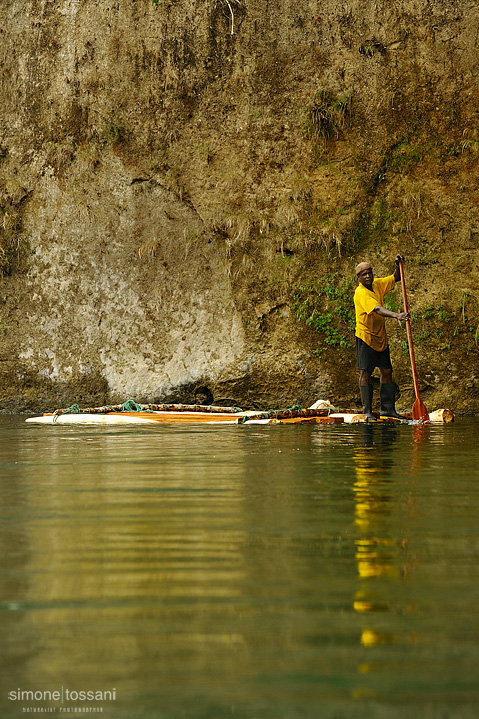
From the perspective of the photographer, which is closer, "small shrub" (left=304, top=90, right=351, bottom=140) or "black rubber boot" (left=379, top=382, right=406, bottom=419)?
"black rubber boot" (left=379, top=382, right=406, bottom=419)

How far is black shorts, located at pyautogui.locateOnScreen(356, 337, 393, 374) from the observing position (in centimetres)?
1089

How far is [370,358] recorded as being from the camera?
35.7ft

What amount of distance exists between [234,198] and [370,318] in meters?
4.37

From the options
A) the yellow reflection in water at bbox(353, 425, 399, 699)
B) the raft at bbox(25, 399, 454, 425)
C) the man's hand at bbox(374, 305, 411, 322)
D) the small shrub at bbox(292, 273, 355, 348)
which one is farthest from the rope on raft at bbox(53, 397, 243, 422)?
the yellow reflection in water at bbox(353, 425, 399, 699)

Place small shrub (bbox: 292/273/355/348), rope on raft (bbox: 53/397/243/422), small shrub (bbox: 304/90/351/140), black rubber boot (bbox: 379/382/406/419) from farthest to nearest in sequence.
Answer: small shrub (bbox: 304/90/351/140)
small shrub (bbox: 292/273/355/348)
rope on raft (bbox: 53/397/243/422)
black rubber boot (bbox: 379/382/406/419)

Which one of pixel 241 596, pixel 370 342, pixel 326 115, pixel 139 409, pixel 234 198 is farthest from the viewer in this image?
pixel 234 198

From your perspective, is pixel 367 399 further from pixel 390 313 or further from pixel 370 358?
pixel 390 313

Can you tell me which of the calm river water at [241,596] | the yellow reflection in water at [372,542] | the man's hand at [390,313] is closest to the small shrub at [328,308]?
the man's hand at [390,313]

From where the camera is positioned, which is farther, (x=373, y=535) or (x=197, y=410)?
(x=197, y=410)

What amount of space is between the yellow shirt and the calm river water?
601 centimetres

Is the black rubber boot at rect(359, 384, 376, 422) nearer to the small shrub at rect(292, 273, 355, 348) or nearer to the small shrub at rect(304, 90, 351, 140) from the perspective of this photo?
the small shrub at rect(292, 273, 355, 348)

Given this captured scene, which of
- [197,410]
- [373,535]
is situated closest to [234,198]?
[197,410]

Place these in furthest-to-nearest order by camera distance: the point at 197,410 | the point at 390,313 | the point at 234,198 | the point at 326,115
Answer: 1. the point at 234,198
2. the point at 326,115
3. the point at 197,410
4. the point at 390,313

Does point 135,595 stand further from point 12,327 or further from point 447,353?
point 12,327
